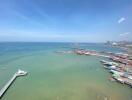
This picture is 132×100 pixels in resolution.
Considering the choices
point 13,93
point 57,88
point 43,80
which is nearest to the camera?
point 13,93

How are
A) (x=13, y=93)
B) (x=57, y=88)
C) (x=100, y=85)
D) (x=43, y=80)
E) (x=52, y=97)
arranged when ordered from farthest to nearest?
(x=43, y=80)
(x=100, y=85)
(x=57, y=88)
(x=13, y=93)
(x=52, y=97)

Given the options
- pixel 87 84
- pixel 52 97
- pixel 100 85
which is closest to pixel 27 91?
pixel 52 97

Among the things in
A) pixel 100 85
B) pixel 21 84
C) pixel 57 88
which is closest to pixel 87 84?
pixel 100 85

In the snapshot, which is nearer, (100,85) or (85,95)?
(85,95)

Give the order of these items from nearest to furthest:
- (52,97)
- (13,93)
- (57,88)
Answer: (52,97)
(13,93)
(57,88)

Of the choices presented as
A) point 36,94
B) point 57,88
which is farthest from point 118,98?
point 36,94

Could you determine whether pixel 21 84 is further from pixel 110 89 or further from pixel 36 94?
pixel 110 89

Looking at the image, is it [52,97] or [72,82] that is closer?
[52,97]

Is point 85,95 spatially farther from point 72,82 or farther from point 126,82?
point 126,82

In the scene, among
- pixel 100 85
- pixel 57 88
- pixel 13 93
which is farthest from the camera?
pixel 100 85
